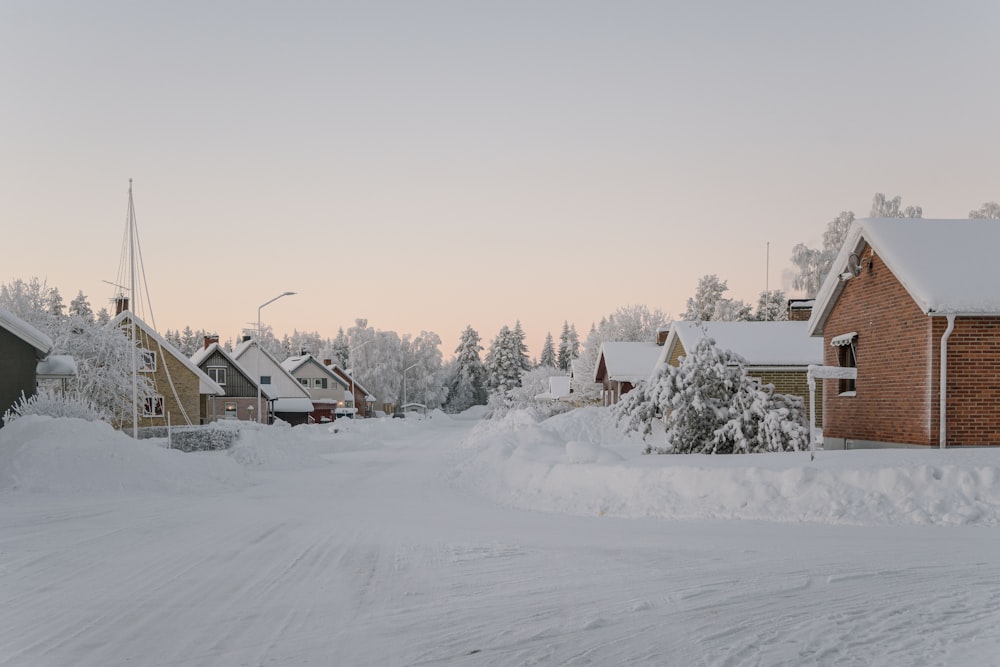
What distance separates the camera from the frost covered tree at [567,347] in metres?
145

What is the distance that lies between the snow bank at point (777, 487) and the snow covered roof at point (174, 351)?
31.5 metres

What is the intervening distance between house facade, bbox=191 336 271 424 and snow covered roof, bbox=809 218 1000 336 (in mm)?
47693

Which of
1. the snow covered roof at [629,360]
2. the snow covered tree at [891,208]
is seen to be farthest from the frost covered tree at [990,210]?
the snow covered roof at [629,360]

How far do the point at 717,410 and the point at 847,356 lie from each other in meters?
5.08

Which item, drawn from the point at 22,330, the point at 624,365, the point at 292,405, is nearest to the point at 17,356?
the point at 22,330

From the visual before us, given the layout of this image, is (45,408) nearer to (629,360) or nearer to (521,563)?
(521,563)

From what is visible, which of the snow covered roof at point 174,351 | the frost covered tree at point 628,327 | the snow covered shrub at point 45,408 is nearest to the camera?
the snow covered shrub at point 45,408

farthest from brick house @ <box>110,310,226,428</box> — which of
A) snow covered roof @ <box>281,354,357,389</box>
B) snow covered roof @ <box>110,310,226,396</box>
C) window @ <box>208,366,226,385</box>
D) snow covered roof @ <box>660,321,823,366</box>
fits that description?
snow covered roof @ <box>281,354,357,389</box>

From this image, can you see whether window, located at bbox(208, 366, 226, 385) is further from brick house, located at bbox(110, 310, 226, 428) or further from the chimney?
the chimney

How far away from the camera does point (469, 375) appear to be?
133625 millimetres

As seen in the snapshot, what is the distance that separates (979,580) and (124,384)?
39.5m

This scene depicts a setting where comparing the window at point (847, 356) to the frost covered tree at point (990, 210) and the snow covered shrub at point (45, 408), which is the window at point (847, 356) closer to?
the snow covered shrub at point (45, 408)

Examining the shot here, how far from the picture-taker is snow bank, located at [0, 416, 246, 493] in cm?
1694

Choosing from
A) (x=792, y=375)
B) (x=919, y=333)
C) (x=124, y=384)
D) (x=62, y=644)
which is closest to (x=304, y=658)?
(x=62, y=644)
